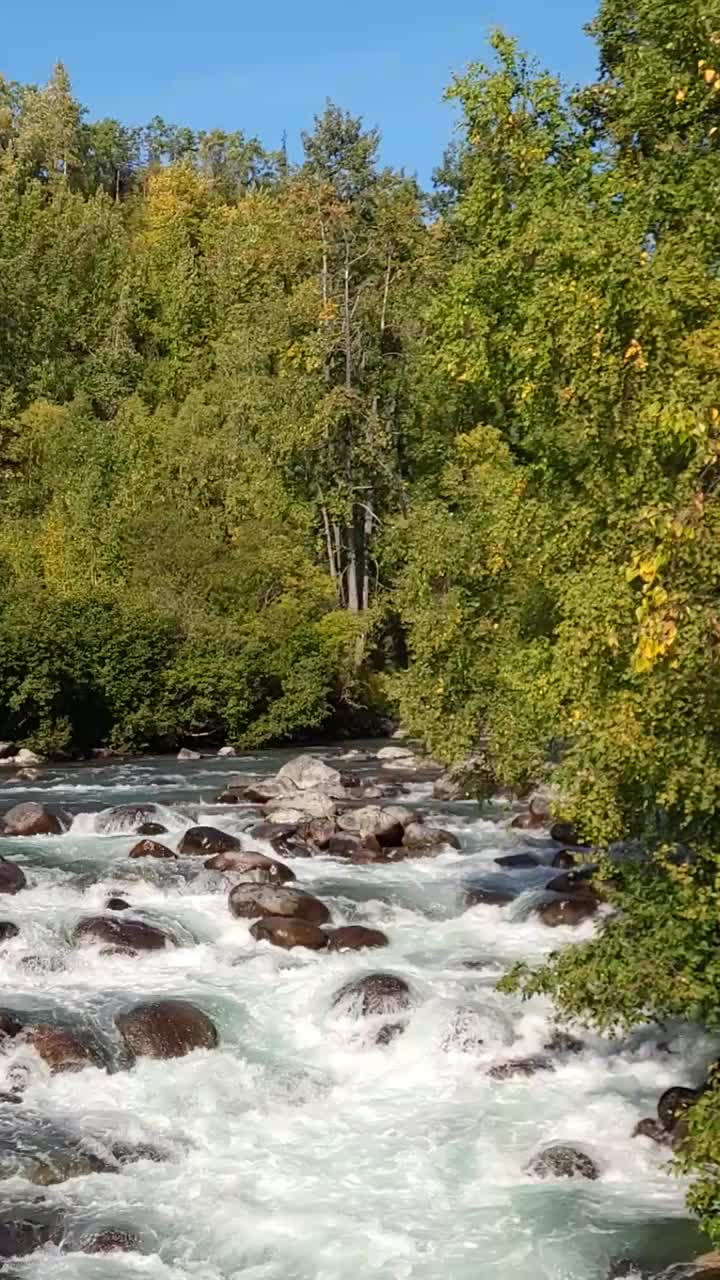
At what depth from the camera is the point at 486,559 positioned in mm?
18094

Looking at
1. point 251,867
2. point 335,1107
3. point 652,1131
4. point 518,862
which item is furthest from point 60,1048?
point 518,862

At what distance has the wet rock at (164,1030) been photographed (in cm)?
1566

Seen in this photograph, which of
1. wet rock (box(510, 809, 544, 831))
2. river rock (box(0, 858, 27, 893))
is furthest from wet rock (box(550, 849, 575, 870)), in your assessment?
river rock (box(0, 858, 27, 893))

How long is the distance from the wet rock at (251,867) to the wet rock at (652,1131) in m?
8.93

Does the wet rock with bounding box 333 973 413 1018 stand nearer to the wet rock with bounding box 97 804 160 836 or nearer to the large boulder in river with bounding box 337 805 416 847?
the large boulder in river with bounding box 337 805 416 847

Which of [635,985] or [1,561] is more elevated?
[1,561]

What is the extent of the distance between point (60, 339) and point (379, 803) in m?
38.2

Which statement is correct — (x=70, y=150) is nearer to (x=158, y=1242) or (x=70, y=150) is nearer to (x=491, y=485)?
(x=491, y=485)

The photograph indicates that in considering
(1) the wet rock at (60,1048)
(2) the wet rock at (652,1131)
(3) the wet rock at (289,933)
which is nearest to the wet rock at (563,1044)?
(2) the wet rock at (652,1131)

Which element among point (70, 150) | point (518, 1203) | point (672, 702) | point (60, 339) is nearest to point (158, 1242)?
point (518, 1203)

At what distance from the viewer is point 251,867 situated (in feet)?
73.2

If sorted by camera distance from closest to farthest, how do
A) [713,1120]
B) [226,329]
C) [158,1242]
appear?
[713,1120] < [158,1242] < [226,329]

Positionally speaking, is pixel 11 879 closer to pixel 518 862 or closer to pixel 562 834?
pixel 518 862

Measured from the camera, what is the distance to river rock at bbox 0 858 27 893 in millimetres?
21016
